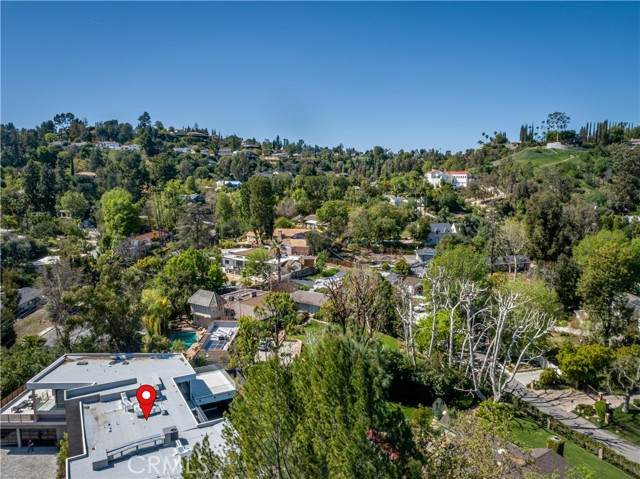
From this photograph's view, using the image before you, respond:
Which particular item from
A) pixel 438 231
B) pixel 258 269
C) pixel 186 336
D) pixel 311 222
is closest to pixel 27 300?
pixel 186 336

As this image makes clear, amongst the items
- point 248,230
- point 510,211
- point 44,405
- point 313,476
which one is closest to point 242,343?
point 44,405

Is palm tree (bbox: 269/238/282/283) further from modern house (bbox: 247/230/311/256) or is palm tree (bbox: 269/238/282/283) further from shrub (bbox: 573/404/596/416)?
shrub (bbox: 573/404/596/416)

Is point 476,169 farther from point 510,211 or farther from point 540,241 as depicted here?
point 540,241

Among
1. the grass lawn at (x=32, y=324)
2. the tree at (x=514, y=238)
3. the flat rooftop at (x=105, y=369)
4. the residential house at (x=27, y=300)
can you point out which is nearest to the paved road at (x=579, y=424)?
the flat rooftop at (x=105, y=369)

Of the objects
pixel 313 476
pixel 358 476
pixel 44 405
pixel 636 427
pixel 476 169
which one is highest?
pixel 476 169

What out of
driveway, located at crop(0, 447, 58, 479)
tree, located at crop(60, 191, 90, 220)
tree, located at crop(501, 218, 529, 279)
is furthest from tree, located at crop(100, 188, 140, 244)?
tree, located at crop(501, 218, 529, 279)
